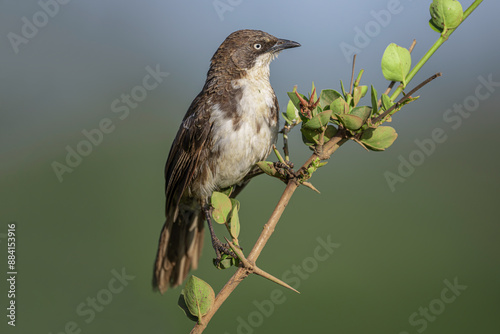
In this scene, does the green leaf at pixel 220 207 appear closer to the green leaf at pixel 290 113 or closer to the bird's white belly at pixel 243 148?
the green leaf at pixel 290 113

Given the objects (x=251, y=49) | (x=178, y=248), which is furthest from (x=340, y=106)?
(x=178, y=248)

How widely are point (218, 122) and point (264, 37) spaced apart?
0.72 meters

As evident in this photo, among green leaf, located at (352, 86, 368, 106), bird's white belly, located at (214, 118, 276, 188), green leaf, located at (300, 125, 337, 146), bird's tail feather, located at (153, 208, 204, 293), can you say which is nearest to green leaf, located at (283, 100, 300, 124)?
green leaf, located at (300, 125, 337, 146)

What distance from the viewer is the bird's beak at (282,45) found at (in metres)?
3.31

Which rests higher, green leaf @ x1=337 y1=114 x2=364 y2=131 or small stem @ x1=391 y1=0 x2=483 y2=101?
small stem @ x1=391 y1=0 x2=483 y2=101

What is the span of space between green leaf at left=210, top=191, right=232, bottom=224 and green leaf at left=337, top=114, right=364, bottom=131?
20.5 inches

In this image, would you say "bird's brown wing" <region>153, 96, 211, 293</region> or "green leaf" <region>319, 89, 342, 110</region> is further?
"bird's brown wing" <region>153, 96, 211, 293</region>

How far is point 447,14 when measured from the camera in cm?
159

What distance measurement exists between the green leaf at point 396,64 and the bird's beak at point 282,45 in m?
1.77

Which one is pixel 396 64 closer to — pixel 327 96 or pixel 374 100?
pixel 374 100

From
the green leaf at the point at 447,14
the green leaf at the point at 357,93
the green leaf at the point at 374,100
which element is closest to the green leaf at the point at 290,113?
the green leaf at the point at 357,93

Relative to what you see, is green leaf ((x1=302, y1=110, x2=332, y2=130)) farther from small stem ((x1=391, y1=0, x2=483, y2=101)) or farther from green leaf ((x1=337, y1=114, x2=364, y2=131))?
small stem ((x1=391, y1=0, x2=483, y2=101))

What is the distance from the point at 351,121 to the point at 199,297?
2.52 ft

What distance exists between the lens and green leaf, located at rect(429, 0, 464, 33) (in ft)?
5.21
